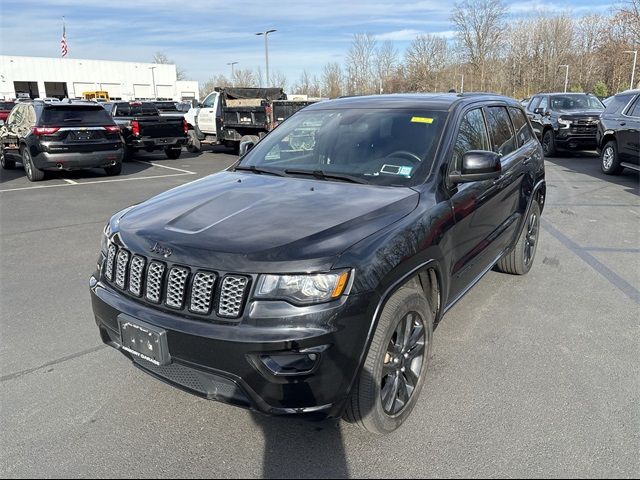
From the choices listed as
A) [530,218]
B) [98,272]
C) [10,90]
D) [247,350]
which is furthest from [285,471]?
[10,90]

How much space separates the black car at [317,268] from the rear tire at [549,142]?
13106 mm

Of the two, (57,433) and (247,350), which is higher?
(247,350)

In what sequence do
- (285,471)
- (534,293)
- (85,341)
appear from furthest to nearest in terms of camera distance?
(534,293) < (85,341) < (285,471)

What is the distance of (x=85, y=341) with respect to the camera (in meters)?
3.88

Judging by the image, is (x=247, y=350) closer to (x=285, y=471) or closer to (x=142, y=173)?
(x=285, y=471)

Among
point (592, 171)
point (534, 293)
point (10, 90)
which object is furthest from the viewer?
point (10, 90)

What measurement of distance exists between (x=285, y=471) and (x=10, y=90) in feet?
287

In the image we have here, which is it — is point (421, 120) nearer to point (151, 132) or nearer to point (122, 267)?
point (122, 267)

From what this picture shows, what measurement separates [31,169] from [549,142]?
14.4 metres

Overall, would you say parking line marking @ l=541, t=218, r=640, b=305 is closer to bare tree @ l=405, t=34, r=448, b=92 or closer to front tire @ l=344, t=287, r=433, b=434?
front tire @ l=344, t=287, r=433, b=434

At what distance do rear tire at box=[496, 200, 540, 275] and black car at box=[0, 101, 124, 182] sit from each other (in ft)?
32.5

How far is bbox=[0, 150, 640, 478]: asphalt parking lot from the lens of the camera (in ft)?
8.46

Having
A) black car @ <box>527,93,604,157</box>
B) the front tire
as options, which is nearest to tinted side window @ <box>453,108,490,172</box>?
the front tire

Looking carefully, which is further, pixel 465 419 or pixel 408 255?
pixel 465 419
